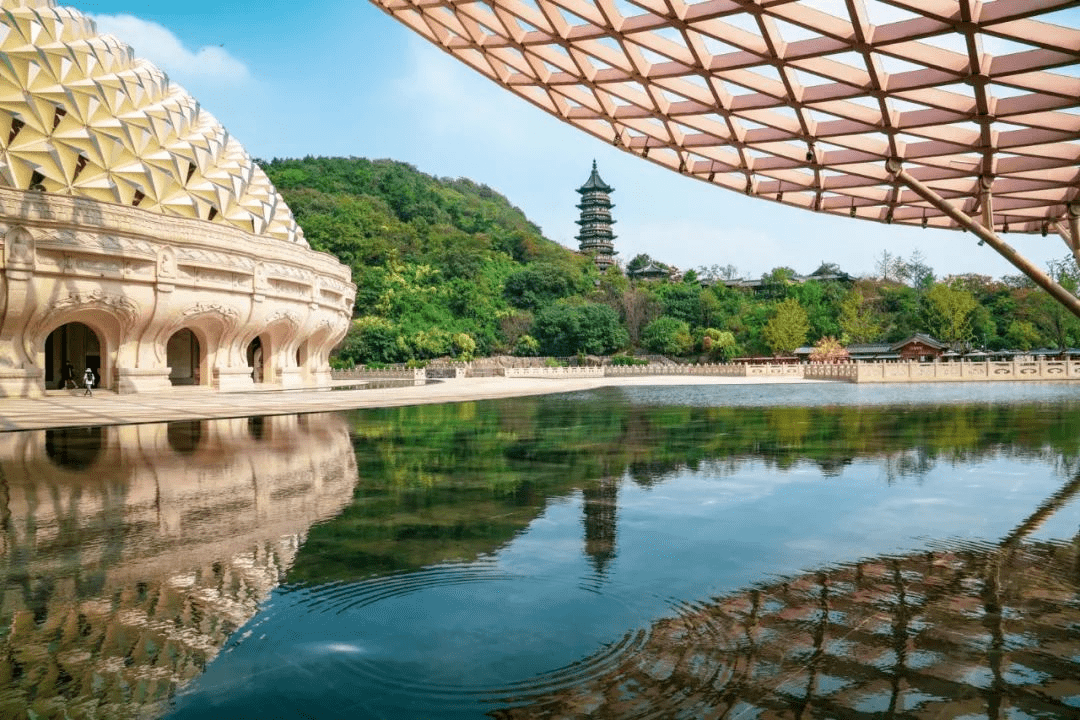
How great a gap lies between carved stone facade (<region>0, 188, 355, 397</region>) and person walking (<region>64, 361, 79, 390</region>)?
35 cm

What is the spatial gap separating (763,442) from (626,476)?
5.80 meters

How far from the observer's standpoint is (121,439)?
1736cm

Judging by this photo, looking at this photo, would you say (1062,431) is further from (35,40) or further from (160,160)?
(35,40)

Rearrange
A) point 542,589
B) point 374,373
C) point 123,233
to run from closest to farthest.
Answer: point 542,589, point 123,233, point 374,373

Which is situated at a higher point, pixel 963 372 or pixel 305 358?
pixel 305 358

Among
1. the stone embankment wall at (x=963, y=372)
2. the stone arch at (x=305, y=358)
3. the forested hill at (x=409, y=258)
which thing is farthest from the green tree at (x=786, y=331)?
the stone arch at (x=305, y=358)

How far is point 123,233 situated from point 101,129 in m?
6.83

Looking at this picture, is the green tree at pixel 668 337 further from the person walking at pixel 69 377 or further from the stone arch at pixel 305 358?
the person walking at pixel 69 377

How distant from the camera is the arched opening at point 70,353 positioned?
4356 centimetres

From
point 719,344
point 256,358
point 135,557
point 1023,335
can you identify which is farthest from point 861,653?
point 1023,335

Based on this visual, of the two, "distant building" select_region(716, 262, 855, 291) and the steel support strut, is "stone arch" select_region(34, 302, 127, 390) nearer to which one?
the steel support strut

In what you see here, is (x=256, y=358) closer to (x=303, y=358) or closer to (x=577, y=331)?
(x=303, y=358)

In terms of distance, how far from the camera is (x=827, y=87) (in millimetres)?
14805

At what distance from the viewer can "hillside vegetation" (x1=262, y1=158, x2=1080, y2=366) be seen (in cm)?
9450
